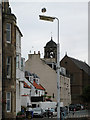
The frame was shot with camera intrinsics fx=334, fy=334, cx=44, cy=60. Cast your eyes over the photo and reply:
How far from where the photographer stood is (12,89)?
110 feet

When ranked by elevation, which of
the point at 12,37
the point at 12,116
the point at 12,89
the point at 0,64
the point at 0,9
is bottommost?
the point at 12,116

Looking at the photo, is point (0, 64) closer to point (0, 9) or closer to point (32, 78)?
point (0, 9)

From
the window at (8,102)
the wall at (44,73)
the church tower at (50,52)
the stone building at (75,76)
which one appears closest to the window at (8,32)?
the window at (8,102)

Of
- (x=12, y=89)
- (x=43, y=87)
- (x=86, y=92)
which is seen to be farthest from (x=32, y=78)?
(x=12, y=89)

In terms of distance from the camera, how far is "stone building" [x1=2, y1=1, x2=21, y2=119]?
32469mm

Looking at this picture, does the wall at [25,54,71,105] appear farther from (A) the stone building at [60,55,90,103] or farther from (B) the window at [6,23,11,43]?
(B) the window at [6,23,11,43]

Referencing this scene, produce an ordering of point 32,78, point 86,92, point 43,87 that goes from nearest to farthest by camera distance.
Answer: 1. point 32,78
2. point 43,87
3. point 86,92

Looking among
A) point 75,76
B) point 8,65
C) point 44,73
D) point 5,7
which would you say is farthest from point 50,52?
point 8,65

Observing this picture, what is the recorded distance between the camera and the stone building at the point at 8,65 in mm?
32469

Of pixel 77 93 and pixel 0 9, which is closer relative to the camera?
pixel 0 9

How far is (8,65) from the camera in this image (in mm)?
33125

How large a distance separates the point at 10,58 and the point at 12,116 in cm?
576

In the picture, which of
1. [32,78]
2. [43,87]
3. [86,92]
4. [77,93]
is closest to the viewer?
[32,78]

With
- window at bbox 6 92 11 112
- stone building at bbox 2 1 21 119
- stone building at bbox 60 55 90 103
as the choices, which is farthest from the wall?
window at bbox 6 92 11 112
